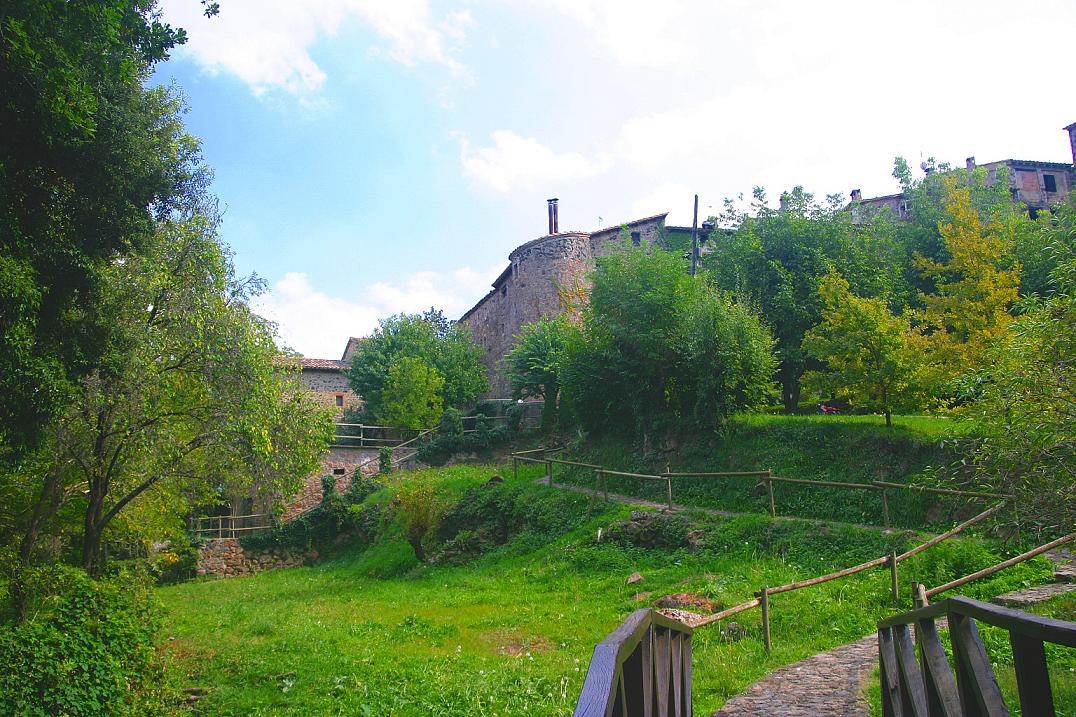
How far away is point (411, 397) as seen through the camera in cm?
3628

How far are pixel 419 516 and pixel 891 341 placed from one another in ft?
44.8

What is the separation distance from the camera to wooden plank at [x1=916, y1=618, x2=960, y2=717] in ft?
9.06

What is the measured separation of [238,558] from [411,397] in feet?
35.8

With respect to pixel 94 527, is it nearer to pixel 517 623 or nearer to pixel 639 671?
pixel 517 623

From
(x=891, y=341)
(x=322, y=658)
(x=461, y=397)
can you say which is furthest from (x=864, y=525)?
(x=461, y=397)

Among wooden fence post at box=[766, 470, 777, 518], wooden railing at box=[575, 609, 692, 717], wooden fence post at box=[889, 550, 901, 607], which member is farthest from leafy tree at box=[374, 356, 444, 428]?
wooden railing at box=[575, 609, 692, 717]

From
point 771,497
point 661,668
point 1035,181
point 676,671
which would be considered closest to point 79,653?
point 676,671

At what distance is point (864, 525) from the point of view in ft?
46.0

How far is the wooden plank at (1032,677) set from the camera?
2004 mm

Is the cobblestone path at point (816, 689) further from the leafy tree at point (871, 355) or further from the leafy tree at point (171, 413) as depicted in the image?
the leafy tree at point (171, 413)

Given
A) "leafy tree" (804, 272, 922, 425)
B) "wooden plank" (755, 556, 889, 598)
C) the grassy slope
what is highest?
"leafy tree" (804, 272, 922, 425)

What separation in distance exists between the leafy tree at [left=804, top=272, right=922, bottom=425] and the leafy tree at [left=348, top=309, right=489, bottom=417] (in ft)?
78.1

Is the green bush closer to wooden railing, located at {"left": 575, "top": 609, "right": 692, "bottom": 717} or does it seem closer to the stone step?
wooden railing, located at {"left": 575, "top": 609, "right": 692, "bottom": 717}

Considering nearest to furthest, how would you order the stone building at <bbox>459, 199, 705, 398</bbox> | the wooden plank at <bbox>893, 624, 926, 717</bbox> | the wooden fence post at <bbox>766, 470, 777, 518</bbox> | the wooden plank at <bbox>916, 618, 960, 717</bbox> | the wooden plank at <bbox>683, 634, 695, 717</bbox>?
1. the wooden plank at <bbox>916, 618, 960, 717</bbox>
2. the wooden plank at <bbox>893, 624, 926, 717</bbox>
3. the wooden plank at <bbox>683, 634, 695, 717</bbox>
4. the wooden fence post at <bbox>766, 470, 777, 518</bbox>
5. the stone building at <bbox>459, 199, 705, 398</bbox>
